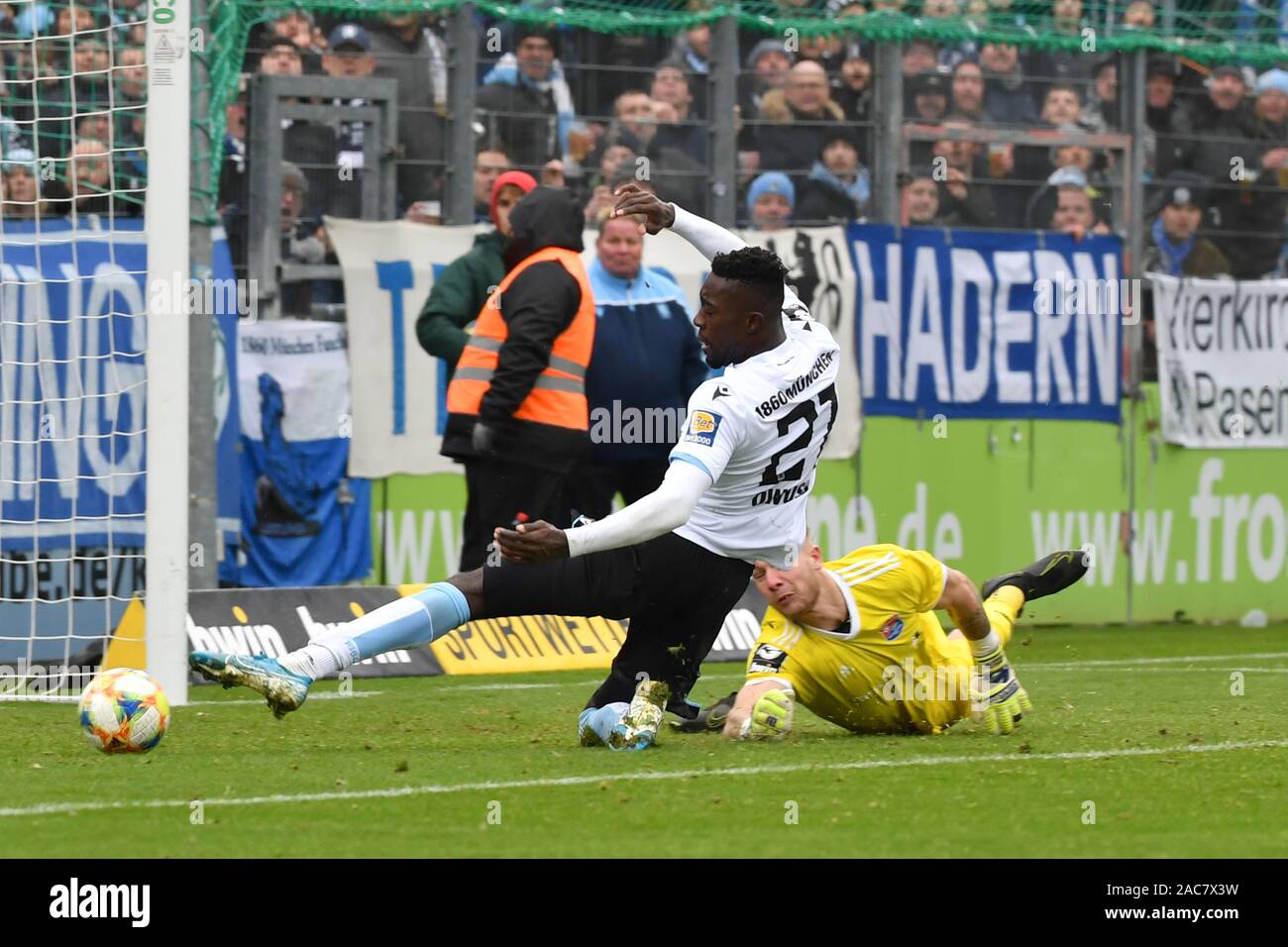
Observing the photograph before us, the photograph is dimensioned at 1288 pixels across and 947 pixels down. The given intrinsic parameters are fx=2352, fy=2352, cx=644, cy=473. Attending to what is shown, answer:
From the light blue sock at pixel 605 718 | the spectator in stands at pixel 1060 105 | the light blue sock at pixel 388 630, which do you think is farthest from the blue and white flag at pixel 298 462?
the light blue sock at pixel 605 718

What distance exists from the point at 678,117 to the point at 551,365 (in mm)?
4045

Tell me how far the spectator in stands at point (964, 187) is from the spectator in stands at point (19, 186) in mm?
6000

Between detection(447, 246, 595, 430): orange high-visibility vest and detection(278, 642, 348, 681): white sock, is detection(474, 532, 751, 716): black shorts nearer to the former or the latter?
detection(278, 642, 348, 681): white sock

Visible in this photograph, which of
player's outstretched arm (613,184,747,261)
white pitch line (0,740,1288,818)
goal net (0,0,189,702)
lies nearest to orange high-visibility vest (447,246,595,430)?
goal net (0,0,189,702)

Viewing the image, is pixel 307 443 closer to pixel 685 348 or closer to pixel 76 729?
pixel 685 348

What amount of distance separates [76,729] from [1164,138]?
30.5 feet

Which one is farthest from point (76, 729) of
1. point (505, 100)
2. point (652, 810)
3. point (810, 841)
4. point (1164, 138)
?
point (1164, 138)

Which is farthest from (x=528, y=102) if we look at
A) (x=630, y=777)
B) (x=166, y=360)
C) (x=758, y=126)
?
(x=630, y=777)

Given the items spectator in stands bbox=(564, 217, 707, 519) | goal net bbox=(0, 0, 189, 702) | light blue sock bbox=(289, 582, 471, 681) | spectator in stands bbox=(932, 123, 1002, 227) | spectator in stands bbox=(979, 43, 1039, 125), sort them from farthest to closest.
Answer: spectator in stands bbox=(979, 43, 1039, 125)
spectator in stands bbox=(932, 123, 1002, 227)
spectator in stands bbox=(564, 217, 707, 519)
goal net bbox=(0, 0, 189, 702)
light blue sock bbox=(289, 582, 471, 681)

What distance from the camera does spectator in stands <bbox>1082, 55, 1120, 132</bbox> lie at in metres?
15.3

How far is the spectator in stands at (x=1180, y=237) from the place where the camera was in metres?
15.5

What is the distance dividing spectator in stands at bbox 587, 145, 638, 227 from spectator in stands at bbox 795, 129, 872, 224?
1182 millimetres

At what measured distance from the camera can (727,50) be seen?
14.1 meters

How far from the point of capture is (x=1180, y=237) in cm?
1557
